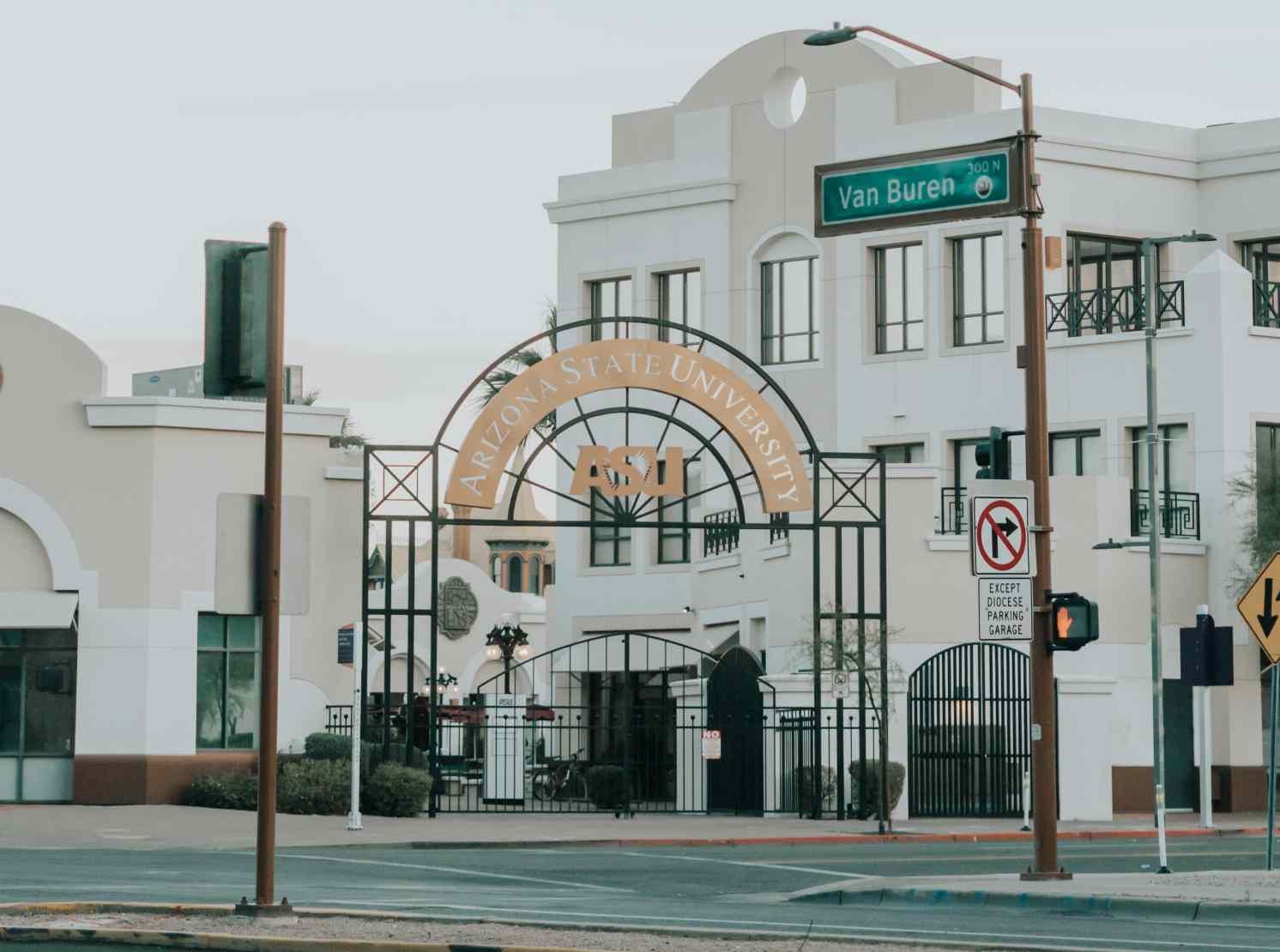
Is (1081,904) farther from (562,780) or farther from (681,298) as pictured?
(681,298)

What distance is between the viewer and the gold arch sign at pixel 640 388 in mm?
34719

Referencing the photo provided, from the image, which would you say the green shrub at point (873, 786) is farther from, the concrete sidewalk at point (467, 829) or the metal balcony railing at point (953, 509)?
the metal balcony railing at point (953, 509)

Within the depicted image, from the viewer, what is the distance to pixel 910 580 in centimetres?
3728

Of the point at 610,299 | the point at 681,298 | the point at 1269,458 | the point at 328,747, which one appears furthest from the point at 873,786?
the point at 610,299

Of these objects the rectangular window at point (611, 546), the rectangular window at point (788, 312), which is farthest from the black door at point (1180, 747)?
the rectangular window at point (611, 546)

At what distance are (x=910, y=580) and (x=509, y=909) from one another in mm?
20803

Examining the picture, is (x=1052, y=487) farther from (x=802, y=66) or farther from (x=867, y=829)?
(x=802, y=66)

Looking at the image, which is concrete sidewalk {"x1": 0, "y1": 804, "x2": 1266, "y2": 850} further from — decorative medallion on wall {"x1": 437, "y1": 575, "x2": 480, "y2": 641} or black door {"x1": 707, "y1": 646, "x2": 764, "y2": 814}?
decorative medallion on wall {"x1": 437, "y1": 575, "x2": 480, "y2": 641}

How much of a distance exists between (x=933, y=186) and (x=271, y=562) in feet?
25.8

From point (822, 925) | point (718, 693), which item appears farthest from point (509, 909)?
point (718, 693)

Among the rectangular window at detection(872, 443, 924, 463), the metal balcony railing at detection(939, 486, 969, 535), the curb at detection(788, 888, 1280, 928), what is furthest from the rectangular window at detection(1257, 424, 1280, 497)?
the curb at detection(788, 888, 1280, 928)

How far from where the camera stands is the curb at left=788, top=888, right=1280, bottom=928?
687 inches

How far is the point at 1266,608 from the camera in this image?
68.9 feet

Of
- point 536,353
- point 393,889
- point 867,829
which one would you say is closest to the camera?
point 393,889
